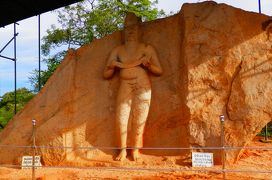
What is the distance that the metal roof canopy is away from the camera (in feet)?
34.6

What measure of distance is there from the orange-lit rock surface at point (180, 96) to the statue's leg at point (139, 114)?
0.68ft

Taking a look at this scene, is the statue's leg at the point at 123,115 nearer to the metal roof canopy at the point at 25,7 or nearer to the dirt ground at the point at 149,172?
the dirt ground at the point at 149,172

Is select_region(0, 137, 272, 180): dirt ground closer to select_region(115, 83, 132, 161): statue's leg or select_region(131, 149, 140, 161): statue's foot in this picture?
select_region(131, 149, 140, 161): statue's foot

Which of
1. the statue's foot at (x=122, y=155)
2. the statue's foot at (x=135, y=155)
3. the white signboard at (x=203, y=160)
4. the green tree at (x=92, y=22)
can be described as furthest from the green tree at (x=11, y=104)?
the white signboard at (x=203, y=160)

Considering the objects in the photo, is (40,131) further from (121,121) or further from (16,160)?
(121,121)

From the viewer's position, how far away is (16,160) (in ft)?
26.5

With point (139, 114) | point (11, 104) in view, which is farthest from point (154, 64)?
point (11, 104)

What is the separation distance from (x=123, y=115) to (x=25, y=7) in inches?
191

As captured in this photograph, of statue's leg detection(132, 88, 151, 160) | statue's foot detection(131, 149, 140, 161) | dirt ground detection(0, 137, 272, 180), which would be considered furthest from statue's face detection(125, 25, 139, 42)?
dirt ground detection(0, 137, 272, 180)

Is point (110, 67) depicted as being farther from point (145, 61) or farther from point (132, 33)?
point (132, 33)

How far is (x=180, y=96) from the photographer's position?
26.8 feet

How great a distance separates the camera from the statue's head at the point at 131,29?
8547 millimetres

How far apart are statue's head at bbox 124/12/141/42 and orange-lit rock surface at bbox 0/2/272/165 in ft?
0.72

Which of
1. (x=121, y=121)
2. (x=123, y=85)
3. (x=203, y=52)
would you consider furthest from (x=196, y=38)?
(x=121, y=121)
